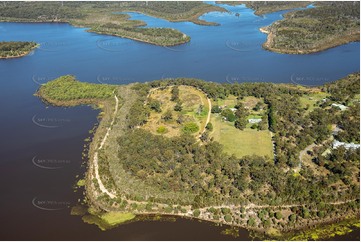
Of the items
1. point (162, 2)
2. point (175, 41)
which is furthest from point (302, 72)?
point (162, 2)

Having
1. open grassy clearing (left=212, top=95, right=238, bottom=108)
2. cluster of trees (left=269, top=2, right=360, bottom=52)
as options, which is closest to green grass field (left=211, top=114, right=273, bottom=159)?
open grassy clearing (left=212, top=95, right=238, bottom=108)

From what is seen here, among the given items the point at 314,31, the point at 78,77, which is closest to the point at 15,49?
the point at 78,77

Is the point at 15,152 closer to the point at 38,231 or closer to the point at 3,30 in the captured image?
the point at 38,231

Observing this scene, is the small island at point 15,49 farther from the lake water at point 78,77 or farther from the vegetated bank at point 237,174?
the vegetated bank at point 237,174

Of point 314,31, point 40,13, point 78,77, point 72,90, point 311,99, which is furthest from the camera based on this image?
point 40,13

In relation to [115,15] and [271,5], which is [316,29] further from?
[115,15]

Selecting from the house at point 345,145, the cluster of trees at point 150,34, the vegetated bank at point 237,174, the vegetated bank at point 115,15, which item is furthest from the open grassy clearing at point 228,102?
the vegetated bank at point 115,15
